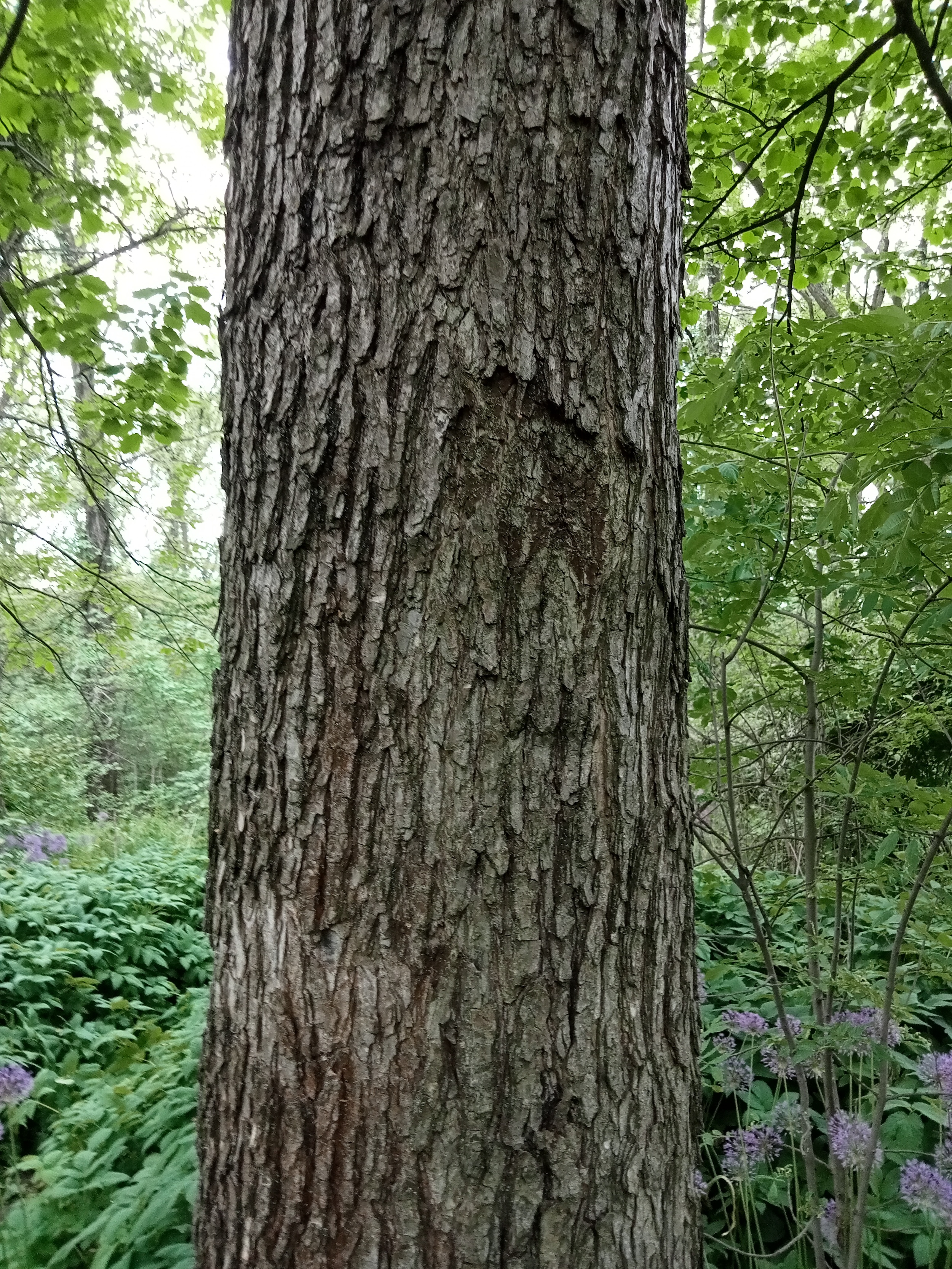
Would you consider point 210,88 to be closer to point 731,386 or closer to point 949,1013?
point 731,386

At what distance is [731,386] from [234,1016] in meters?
1.52

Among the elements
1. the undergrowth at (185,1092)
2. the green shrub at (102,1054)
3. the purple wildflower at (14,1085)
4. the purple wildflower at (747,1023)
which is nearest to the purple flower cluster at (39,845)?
the green shrub at (102,1054)

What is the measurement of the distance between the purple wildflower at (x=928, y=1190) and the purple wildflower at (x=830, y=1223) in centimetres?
19

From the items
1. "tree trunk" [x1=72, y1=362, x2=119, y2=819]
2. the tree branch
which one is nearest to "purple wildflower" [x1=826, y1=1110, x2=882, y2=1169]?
the tree branch

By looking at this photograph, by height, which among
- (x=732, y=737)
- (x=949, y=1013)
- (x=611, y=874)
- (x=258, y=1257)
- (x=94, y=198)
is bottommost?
(x=949, y=1013)

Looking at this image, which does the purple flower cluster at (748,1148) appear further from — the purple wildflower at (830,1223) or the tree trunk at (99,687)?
the tree trunk at (99,687)

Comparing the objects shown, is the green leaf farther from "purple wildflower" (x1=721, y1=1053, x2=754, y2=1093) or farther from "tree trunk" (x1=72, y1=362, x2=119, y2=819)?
"tree trunk" (x1=72, y1=362, x2=119, y2=819)

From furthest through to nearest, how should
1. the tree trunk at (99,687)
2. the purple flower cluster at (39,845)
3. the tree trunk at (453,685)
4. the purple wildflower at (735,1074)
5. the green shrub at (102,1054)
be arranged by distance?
the tree trunk at (99,687), the purple flower cluster at (39,845), the purple wildflower at (735,1074), the green shrub at (102,1054), the tree trunk at (453,685)

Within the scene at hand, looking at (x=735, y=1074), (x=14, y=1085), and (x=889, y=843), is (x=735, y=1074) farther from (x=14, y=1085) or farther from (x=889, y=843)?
(x=14, y=1085)

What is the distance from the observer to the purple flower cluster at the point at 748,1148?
1911mm

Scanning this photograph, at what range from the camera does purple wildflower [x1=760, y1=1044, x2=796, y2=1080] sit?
1.86 metres

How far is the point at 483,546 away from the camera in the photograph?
0.95 meters

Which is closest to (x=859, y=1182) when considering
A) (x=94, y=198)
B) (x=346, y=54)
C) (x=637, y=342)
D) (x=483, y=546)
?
(x=483, y=546)

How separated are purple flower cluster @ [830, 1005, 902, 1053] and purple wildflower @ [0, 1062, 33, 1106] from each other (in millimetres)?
2132
